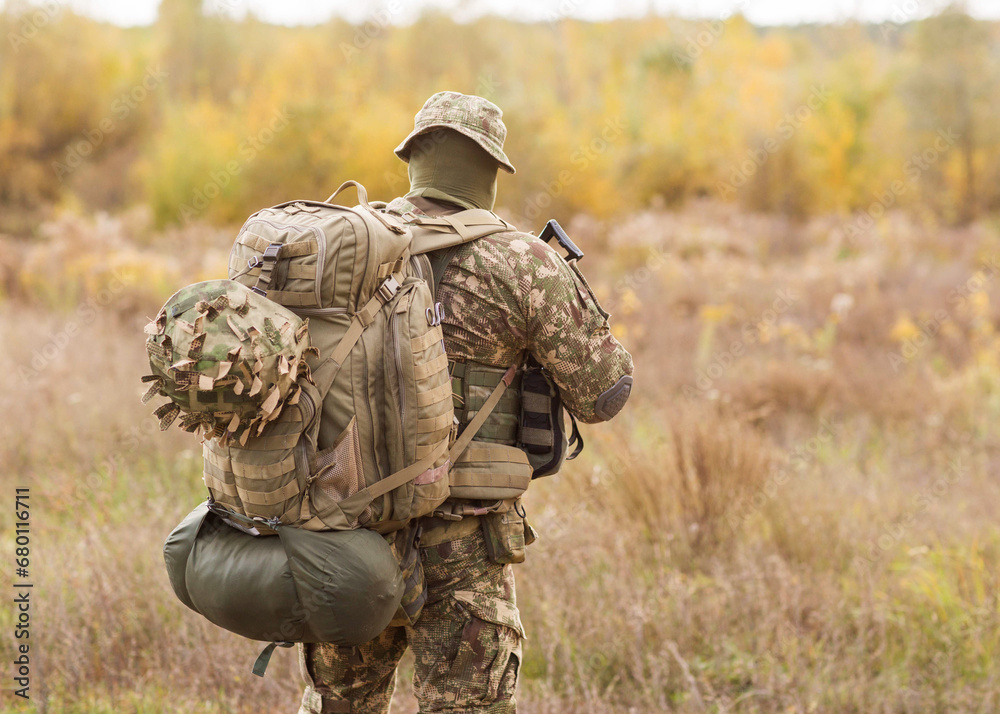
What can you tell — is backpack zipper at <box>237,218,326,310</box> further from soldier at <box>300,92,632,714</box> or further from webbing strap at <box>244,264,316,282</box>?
soldier at <box>300,92,632,714</box>

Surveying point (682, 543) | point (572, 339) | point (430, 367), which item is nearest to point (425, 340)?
point (430, 367)

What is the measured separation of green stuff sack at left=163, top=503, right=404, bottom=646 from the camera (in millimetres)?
1713

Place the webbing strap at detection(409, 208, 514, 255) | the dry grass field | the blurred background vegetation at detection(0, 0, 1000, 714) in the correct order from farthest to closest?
1. the blurred background vegetation at detection(0, 0, 1000, 714)
2. the dry grass field
3. the webbing strap at detection(409, 208, 514, 255)

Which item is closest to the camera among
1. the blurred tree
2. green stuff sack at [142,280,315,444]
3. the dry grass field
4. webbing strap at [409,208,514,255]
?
green stuff sack at [142,280,315,444]

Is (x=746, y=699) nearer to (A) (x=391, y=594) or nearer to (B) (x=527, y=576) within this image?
(B) (x=527, y=576)

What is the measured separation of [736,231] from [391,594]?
48.7 feet

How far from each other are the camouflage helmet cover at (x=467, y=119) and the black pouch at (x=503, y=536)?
2.98 ft

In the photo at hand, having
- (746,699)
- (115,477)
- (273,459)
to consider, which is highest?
(273,459)

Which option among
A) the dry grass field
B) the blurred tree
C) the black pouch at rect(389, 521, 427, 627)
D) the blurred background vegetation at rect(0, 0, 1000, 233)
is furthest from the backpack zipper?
the blurred tree

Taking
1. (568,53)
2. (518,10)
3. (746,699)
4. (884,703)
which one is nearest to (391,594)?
(746,699)

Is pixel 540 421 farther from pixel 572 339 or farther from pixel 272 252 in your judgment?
pixel 272 252

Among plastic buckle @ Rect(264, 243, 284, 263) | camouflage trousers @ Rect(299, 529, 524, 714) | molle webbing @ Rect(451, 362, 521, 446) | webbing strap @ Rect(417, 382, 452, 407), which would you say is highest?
plastic buckle @ Rect(264, 243, 284, 263)

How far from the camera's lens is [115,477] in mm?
4711

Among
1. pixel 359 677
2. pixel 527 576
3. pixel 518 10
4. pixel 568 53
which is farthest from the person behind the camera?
pixel 568 53
